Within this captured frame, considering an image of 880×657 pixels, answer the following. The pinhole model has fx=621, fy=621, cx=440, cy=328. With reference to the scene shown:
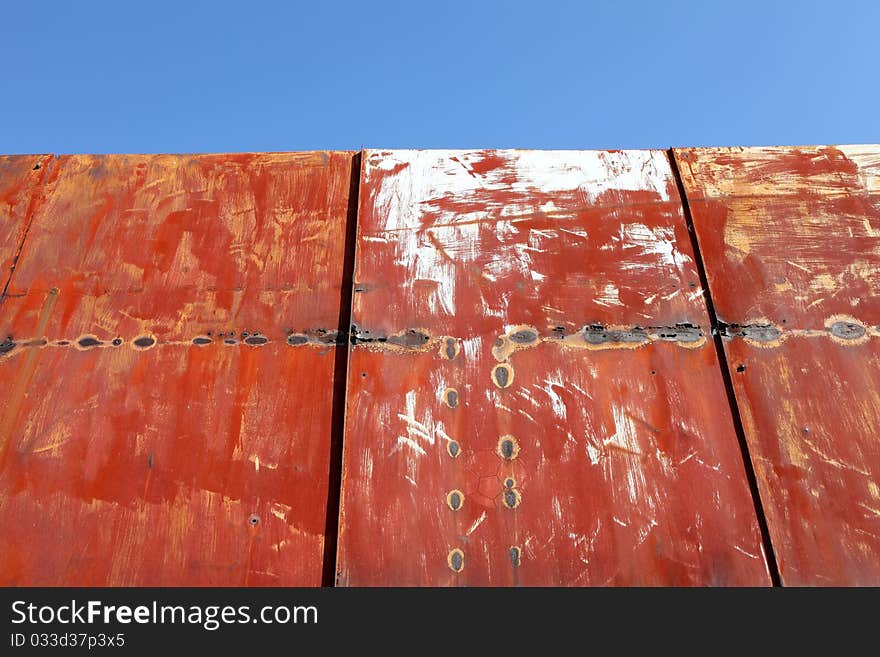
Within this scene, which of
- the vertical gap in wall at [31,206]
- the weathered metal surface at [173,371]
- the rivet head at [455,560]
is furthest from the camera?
the vertical gap in wall at [31,206]

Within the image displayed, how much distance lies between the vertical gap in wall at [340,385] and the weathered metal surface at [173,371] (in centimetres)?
3

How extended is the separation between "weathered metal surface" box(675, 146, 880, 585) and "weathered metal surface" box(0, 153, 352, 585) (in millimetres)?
1917

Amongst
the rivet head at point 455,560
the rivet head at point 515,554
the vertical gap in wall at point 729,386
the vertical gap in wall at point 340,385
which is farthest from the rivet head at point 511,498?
the vertical gap in wall at point 729,386

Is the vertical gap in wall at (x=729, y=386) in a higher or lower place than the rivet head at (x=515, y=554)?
higher

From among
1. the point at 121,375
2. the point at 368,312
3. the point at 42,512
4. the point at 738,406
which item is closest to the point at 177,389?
the point at 121,375

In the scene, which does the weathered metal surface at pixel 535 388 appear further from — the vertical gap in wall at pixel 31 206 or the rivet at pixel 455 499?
the vertical gap in wall at pixel 31 206

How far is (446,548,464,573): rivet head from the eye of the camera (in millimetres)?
2492

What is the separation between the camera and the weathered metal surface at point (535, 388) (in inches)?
99.5

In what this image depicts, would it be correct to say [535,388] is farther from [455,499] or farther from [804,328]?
[804,328]

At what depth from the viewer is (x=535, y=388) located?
2834mm

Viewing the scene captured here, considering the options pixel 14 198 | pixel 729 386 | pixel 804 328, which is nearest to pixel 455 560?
pixel 729 386

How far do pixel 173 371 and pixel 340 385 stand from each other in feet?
2.66

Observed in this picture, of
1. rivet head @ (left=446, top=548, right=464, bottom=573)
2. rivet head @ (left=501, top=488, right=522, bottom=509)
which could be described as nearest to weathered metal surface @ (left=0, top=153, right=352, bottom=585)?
rivet head @ (left=446, top=548, right=464, bottom=573)
